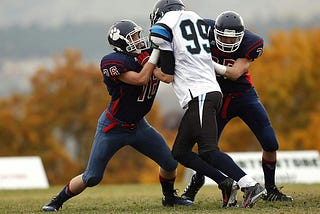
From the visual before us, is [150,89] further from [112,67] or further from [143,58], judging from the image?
[112,67]

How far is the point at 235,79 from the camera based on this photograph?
318 inches

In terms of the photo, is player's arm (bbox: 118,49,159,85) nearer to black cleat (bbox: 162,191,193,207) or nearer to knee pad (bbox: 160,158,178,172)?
knee pad (bbox: 160,158,178,172)

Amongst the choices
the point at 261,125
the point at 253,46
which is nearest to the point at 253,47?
the point at 253,46

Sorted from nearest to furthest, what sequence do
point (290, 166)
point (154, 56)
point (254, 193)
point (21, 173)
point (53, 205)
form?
point (254, 193), point (154, 56), point (53, 205), point (21, 173), point (290, 166)

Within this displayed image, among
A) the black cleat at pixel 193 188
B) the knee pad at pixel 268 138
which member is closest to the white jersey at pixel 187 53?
the knee pad at pixel 268 138

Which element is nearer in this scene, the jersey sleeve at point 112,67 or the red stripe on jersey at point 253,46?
the jersey sleeve at point 112,67

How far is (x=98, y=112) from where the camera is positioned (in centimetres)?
4166

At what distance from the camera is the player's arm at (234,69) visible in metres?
7.89

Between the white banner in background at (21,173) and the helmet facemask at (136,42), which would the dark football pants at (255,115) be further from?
the white banner in background at (21,173)

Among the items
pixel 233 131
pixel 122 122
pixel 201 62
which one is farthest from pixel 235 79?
pixel 233 131

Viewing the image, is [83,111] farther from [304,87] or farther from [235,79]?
[235,79]

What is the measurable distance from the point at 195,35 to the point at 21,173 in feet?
35.2

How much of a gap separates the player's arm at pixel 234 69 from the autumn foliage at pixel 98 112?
25.9 metres

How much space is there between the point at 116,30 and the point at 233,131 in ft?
90.5
